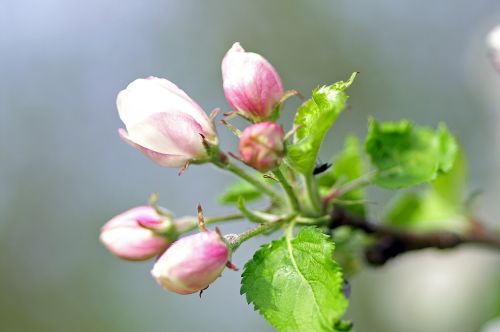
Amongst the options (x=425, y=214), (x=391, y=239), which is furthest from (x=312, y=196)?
(x=425, y=214)

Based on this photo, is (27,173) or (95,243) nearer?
(95,243)

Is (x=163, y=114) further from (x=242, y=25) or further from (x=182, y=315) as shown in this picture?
(x=242, y=25)

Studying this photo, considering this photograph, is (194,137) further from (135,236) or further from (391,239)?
(391,239)

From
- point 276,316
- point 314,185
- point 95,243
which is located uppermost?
point 314,185

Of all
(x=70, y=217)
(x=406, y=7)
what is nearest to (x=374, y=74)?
(x=406, y=7)

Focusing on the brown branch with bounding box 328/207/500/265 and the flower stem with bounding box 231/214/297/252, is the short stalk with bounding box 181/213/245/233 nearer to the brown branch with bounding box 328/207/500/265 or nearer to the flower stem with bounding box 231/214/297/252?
the flower stem with bounding box 231/214/297/252

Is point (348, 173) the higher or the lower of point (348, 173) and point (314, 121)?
the lower

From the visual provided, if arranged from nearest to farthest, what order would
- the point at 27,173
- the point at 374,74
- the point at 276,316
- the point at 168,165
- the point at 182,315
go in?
1. the point at 276,316
2. the point at 168,165
3. the point at 182,315
4. the point at 374,74
5. the point at 27,173
